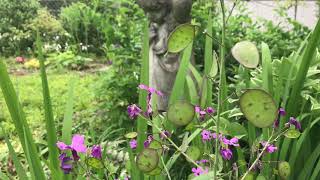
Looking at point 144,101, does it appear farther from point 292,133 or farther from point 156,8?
point 156,8

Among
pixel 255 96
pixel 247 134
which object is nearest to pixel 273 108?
pixel 255 96

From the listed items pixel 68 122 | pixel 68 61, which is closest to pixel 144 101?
pixel 68 122

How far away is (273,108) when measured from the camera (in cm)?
104

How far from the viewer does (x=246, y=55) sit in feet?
3.18

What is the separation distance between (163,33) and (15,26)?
6805 mm

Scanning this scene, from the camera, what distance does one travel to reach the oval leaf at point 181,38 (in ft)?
3.55

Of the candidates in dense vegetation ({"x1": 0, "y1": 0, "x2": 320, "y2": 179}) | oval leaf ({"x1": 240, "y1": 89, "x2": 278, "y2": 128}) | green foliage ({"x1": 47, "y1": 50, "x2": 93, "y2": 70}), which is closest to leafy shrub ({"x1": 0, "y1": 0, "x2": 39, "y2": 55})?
dense vegetation ({"x1": 0, "y1": 0, "x2": 320, "y2": 179})

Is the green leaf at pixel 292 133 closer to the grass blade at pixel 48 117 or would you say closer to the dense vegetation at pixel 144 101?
the dense vegetation at pixel 144 101

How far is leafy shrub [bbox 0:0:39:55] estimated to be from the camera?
→ 943cm

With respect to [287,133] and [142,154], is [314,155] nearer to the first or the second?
[287,133]

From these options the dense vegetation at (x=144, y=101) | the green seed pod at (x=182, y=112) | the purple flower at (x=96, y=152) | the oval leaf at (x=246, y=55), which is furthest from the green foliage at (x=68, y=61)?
the oval leaf at (x=246, y=55)

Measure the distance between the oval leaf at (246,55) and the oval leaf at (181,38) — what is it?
139 millimetres

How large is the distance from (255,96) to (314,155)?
1111mm

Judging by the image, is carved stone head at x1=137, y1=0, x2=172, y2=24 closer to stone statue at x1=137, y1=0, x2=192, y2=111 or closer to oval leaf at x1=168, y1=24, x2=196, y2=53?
stone statue at x1=137, y1=0, x2=192, y2=111
